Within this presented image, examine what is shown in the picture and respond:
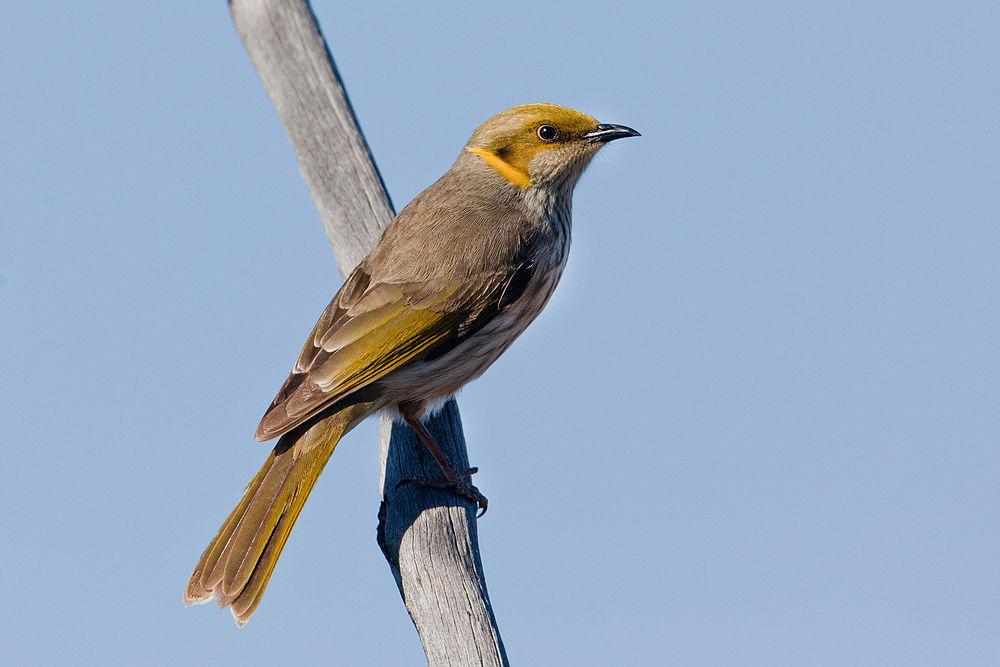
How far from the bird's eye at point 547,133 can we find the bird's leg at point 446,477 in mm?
1509

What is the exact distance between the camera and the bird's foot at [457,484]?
202 inches

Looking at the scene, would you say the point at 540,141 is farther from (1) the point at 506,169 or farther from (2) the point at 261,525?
(2) the point at 261,525

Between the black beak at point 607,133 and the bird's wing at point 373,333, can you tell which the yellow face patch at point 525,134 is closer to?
the black beak at point 607,133

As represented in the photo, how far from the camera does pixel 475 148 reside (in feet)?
19.9

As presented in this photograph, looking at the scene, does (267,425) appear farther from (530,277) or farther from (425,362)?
(530,277)

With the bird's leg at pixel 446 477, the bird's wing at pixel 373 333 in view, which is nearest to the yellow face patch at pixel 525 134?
the bird's wing at pixel 373 333

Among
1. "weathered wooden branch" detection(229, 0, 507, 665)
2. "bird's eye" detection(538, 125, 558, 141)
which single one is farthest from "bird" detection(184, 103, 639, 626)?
"weathered wooden branch" detection(229, 0, 507, 665)

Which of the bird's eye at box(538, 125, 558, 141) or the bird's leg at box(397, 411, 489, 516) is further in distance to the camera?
the bird's eye at box(538, 125, 558, 141)

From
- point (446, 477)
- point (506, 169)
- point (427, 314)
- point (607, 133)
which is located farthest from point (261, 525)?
point (607, 133)

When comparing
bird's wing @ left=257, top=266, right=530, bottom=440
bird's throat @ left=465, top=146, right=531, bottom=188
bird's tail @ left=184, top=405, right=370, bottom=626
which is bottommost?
bird's tail @ left=184, top=405, right=370, bottom=626

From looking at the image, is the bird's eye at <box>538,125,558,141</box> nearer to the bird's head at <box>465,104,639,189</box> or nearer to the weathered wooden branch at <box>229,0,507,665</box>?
the bird's head at <box>465,104,639,189</box>

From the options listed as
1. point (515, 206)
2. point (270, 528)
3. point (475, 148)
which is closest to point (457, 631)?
point (270, 528)

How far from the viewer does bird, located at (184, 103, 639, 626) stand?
16.1ft

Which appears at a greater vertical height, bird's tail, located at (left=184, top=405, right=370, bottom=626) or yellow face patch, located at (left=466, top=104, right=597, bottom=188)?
yellow face patch, located at (left=466, top=104, right=597, bottom=188)
